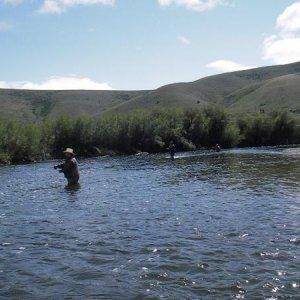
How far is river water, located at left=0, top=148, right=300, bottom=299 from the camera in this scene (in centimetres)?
1196

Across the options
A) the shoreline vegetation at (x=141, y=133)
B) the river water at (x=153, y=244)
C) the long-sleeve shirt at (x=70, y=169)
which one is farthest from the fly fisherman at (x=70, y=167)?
the shoreline vegetation at (x=141, y=133)

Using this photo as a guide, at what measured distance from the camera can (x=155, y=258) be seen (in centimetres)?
1463

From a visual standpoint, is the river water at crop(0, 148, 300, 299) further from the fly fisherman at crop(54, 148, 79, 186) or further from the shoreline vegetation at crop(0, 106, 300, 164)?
the shoreline vegetation at crop(0, 106, 300, 164)

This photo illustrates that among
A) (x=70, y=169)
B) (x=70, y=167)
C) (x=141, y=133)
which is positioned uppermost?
(x=141, y=133)

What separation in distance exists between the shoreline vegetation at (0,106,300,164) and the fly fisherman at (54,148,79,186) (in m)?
37.7

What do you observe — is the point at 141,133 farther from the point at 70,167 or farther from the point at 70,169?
the point at 70,167

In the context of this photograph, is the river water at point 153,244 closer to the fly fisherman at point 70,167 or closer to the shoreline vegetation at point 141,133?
the fly fisherman at point 70,167

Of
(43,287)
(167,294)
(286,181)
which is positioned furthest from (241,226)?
(286,181)

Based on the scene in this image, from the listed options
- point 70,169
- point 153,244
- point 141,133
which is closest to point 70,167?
point 70,169

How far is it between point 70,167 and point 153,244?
735 inches

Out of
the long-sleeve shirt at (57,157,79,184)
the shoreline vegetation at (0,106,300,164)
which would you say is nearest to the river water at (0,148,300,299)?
the long-sleeve shirt at (57,157,79,184)

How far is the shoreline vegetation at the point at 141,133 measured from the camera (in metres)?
77.6

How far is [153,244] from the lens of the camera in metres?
16.4

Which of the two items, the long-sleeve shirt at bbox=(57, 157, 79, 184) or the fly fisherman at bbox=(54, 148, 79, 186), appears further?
the long-sleeve shirt at bbox=(57, 157, 79, 184)
